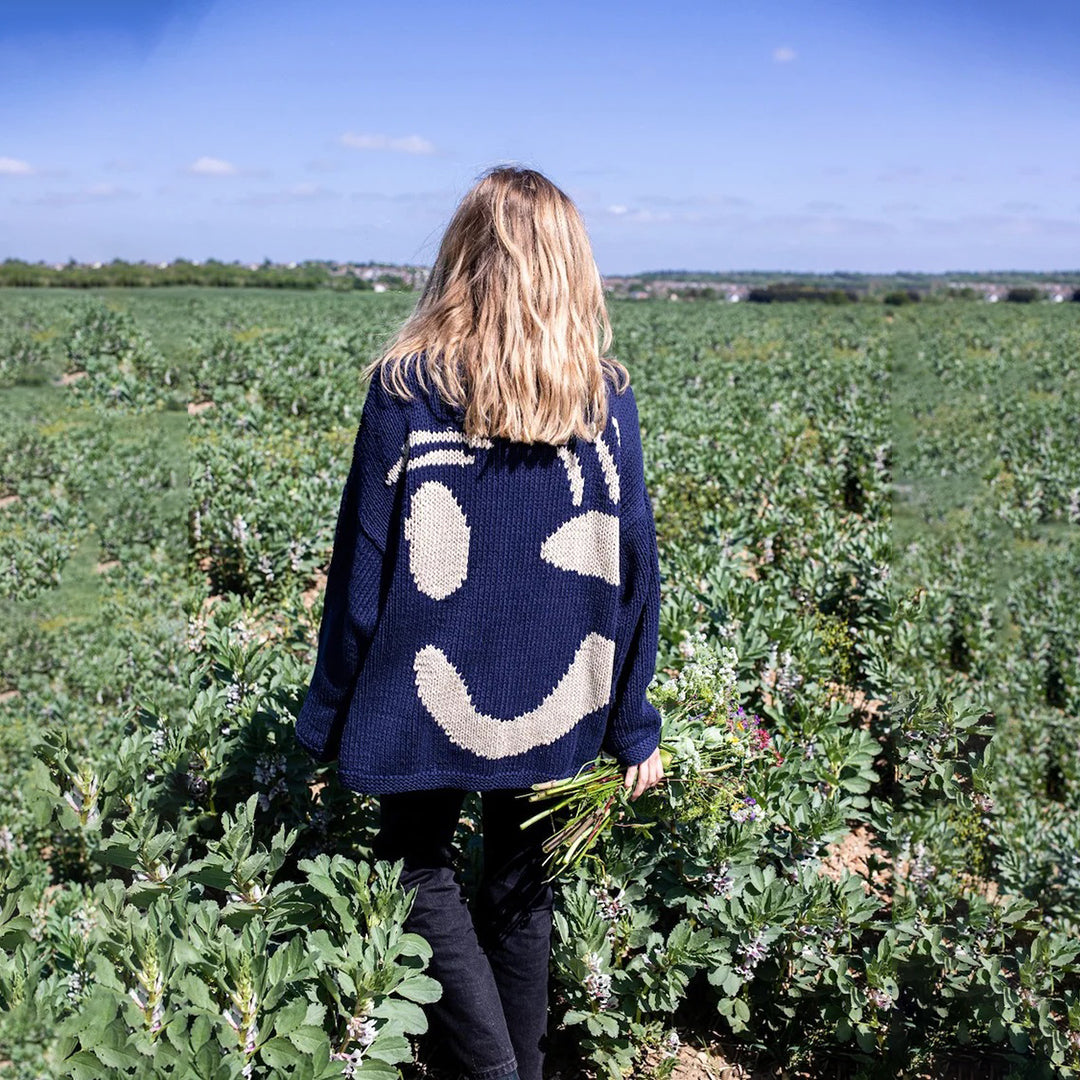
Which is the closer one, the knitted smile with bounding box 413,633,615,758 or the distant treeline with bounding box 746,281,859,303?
the knitted smile with bounding box 413,633,615,758

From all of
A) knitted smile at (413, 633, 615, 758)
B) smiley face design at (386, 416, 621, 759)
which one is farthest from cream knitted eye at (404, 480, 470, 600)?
knitted smile at (413, 633, 615, 758)

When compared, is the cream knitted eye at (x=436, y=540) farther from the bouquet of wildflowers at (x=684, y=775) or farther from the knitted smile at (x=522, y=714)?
the bouquet of wildflowers at (x=684, y=775)

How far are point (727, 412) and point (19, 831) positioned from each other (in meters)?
11.0

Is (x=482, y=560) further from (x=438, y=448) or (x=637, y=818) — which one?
(x=637, y=818)

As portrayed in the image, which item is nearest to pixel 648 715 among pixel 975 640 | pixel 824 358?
pixel 975 640

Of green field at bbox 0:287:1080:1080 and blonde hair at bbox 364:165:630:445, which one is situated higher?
blonde hair at bbox 364:165:630:445

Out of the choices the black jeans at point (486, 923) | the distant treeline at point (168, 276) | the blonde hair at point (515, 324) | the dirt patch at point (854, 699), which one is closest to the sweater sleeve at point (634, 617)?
the blonde hair at point (515, 324)

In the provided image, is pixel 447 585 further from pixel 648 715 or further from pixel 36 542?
pixel 36 542

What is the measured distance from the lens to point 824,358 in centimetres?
2348

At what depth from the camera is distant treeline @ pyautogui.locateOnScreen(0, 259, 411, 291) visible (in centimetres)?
5356

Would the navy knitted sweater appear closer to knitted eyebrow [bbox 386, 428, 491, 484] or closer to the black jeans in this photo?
knitted eyebrow [bbox 386, 428, 491, 484]

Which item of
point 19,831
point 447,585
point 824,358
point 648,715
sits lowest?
point 19,831

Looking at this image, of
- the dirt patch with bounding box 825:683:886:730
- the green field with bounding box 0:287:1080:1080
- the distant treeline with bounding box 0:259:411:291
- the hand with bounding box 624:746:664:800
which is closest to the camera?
the green field with bounding box 0:287:1080:1080

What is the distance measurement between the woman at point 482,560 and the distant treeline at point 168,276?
56.9m
